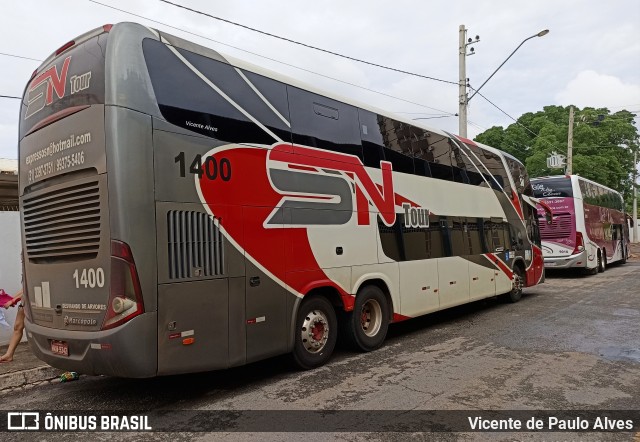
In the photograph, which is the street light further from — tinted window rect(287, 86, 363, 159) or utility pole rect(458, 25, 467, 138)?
tinted window rect(287, 86, 363, 159)

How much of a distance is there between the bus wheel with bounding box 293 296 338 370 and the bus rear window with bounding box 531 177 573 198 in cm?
1468

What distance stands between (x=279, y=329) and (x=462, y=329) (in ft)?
14.8

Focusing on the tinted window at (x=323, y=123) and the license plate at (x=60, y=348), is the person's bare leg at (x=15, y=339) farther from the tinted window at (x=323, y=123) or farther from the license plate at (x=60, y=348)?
the tinted window at (x=323, y=123)

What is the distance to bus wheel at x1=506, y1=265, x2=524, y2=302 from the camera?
11984 mm

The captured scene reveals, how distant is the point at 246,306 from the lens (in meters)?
5.20

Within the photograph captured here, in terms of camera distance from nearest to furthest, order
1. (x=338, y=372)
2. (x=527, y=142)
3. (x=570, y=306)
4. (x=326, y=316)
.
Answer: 1. (x=338, y=372)
2. (x=326, y=316)
3. (x=570, y=306)
4. (x=527, y=142)

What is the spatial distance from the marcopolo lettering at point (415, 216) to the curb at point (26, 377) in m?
5.45

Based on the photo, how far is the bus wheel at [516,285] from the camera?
1198cm

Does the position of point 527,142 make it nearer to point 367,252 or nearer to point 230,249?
point 367,252

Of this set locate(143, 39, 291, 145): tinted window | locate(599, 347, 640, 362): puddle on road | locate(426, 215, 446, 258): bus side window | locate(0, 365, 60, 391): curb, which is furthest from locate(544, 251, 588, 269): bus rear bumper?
locate(0, 365, 60, 391): curb

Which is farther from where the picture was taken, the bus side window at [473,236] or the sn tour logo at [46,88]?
the bus side window at [473,236]

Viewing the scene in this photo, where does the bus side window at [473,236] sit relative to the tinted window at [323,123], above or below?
below

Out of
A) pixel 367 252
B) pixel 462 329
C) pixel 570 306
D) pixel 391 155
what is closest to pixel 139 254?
Answer: pixel 367 252

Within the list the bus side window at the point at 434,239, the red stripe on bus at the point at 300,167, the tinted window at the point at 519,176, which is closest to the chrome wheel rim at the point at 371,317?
the bus side window at the point at 434,239
